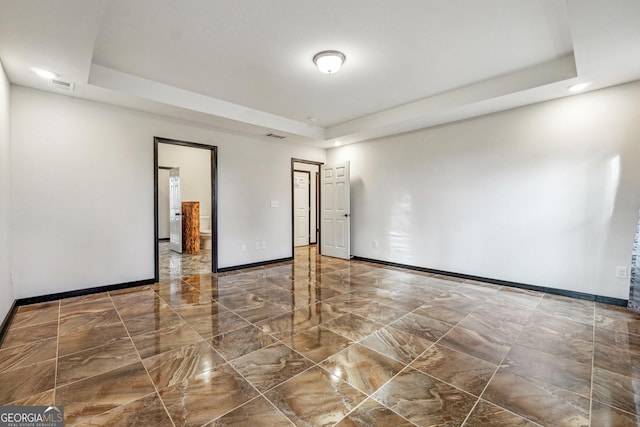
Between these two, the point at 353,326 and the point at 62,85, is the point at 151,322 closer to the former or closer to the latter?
the point at 353,326

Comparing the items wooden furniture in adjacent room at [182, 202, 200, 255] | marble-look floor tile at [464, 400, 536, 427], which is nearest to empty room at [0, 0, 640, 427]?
marble-look floor tile at [464, 400, 536, 427]

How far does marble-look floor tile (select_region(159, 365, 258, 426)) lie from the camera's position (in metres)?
1.54

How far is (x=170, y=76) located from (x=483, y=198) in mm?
4569

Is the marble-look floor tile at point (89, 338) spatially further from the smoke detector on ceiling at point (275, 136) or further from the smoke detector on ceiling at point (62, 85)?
the smoke detector on ceiling at point (275, 136)

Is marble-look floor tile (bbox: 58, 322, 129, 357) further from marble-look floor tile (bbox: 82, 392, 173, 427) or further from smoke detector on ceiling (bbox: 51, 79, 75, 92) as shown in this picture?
smoke detector on ceiling (bbox: 51, 79, 75, 92)

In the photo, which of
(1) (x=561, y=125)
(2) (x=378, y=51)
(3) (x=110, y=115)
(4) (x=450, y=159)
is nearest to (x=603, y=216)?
(1) (x=561, y=125)

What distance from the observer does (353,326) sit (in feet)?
8.85

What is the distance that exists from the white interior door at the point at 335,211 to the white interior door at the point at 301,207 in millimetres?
1538

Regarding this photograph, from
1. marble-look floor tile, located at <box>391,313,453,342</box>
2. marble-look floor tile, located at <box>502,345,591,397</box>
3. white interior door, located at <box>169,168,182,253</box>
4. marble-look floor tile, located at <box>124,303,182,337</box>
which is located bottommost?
marble-look floor tile, located at <box>502,345,591,397</box>

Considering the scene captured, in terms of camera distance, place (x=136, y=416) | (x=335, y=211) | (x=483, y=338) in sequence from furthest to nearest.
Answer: (x=335, y=211), (x=483, y=338), (x=136, y=416)

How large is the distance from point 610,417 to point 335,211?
16.2 ft

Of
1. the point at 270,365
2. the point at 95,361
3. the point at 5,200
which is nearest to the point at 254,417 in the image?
the point at 270,365

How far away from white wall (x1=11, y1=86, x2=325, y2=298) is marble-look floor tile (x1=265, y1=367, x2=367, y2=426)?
3307mm

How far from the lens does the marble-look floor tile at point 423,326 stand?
252 centimetres
